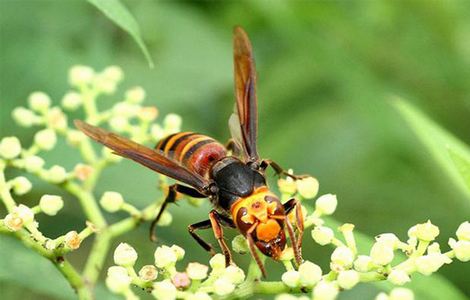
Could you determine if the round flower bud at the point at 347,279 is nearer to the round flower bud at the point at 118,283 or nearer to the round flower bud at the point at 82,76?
the round flower bud at the point at 118,283

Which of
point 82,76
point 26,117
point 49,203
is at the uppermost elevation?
point 82,76

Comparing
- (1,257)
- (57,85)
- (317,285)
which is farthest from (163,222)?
(57,85)

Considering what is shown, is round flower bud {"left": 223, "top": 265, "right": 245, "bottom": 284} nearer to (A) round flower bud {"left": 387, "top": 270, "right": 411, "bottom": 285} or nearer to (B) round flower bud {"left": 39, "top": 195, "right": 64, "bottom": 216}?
(A) round flower bud {"left": 387, "top": 270, "right": 411, "bottom": 285}

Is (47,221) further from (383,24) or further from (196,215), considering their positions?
(383,24)

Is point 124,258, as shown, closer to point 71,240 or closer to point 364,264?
point 71,240

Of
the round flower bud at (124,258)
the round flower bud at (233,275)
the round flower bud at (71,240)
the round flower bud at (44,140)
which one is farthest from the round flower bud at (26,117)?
the round flower bud at (233,275)

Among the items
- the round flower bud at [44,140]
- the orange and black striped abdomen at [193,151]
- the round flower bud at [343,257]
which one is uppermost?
the round flower bud at [44,140]

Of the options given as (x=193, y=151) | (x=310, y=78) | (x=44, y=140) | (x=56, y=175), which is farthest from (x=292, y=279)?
(x=310, y=78)
